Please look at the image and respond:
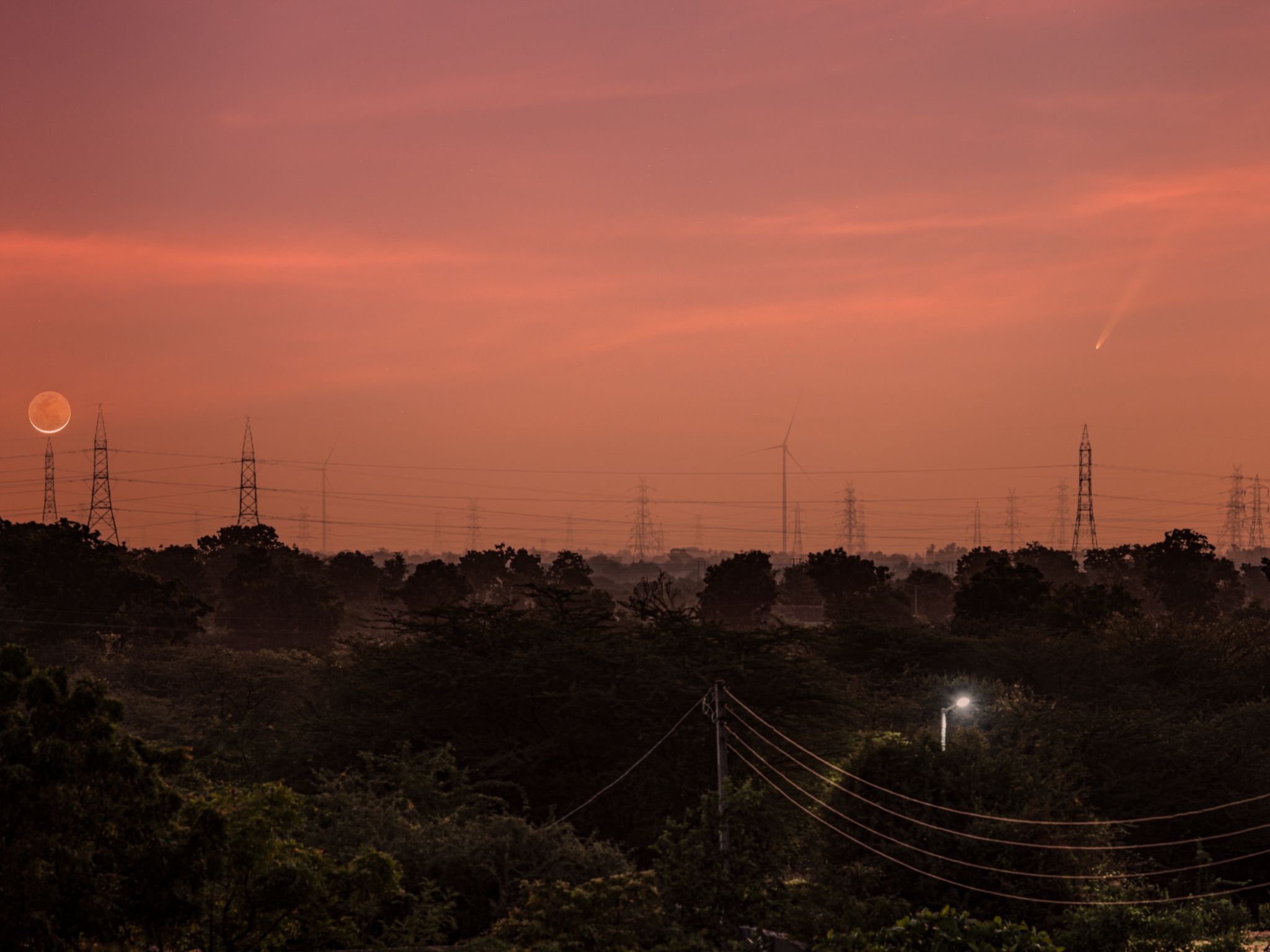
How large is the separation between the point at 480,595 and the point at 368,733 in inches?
4234

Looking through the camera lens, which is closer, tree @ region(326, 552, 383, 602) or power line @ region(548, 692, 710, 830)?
power line @ region(548, 692, 710, 830)

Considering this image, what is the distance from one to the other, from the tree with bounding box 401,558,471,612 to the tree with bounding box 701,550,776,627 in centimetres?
2340

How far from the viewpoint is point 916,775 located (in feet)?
113

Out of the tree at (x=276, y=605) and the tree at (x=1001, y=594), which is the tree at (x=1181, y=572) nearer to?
the tree at (x=1001, y=594)

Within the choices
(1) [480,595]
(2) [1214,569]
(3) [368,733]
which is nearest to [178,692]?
(3) [368,733]

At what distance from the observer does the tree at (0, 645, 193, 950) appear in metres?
20.3

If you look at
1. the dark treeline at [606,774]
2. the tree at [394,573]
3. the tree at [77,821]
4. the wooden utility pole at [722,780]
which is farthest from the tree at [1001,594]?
the tree at [394,573]

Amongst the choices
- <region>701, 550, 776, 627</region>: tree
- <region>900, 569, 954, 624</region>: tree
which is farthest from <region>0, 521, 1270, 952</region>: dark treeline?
<region>900, 569, 954, 624</region>: tree

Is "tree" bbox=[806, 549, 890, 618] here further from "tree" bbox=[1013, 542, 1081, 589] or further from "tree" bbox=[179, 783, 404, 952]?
"tree" bbox=[179, 783, 404, 952]

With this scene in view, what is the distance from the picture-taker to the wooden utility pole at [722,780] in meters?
29.4

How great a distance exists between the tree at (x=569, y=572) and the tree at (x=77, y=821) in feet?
391

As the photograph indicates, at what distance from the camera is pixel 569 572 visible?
150m

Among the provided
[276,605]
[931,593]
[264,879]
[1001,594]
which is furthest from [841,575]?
[264,879]

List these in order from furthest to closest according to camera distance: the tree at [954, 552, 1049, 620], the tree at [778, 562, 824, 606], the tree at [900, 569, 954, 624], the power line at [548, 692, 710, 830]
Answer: the tree at [778, 562, 824, 606]
the tree at [900, 569, 954, 624]
the tree at [954, 552, 1049, 620]
the power line at [548, 692, 710, 830]
